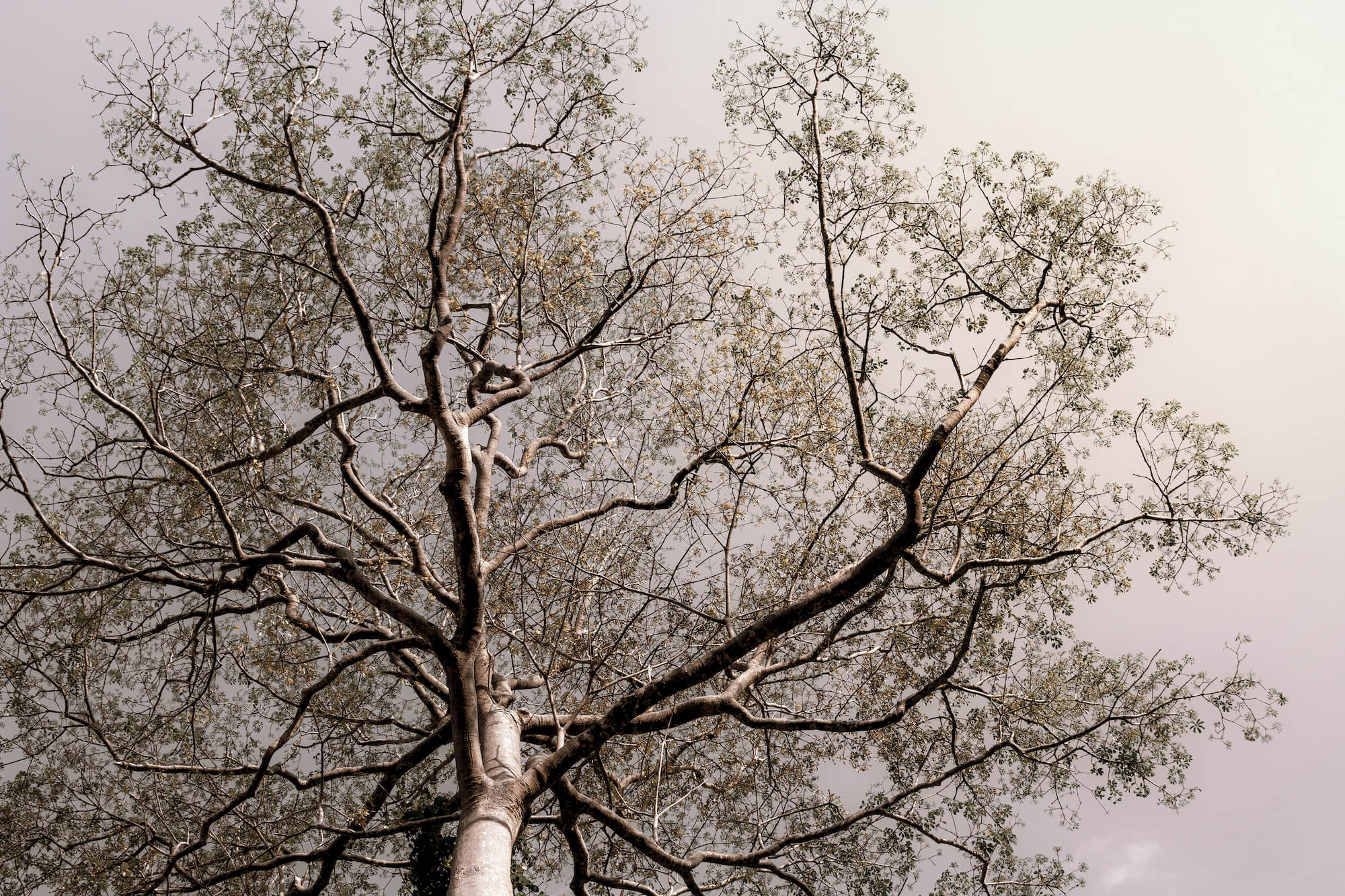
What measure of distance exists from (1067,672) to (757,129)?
239 inches

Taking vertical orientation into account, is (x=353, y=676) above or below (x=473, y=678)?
above

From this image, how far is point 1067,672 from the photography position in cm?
894

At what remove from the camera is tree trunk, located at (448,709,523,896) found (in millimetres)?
6039

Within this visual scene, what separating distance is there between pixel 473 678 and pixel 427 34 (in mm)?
5855

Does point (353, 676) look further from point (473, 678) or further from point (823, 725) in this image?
point (823, 725)

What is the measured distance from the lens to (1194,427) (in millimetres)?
7379

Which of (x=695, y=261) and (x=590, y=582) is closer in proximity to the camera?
(x=590, y=582)

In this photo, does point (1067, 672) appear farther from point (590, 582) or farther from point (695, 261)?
point (695, 261)

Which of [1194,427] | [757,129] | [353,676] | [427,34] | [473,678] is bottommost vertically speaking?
[473,678]

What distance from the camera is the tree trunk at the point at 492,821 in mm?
6039

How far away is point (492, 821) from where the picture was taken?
654cm

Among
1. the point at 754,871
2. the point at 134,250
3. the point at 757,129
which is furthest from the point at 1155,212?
the point at 134,250

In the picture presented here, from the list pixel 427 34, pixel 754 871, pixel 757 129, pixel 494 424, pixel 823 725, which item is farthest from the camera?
pixel 494 424

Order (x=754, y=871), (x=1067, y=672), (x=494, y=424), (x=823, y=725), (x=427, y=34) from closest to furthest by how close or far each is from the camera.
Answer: (x=823, y=725) < (x=427, y=34) < (x=1067, y=672) < (x=754, y=871) < (x=494, y=424)
